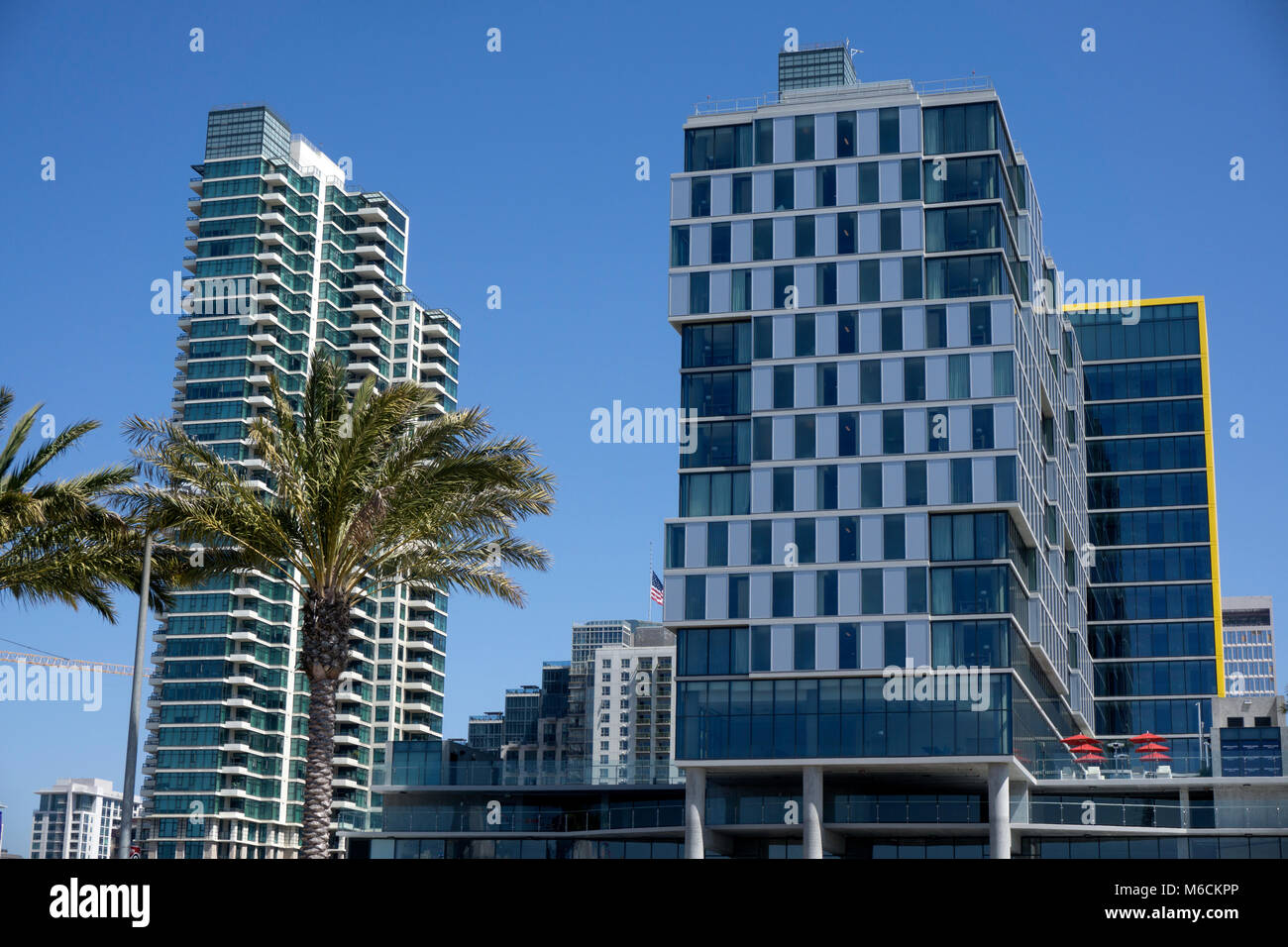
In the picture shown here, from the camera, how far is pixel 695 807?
71562 mm

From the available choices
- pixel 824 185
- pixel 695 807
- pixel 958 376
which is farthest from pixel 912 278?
pixel 695 807

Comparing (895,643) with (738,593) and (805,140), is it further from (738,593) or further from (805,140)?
(805,140)

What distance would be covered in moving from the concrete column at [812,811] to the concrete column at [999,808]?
23.9ft

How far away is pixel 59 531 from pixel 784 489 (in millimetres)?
43888

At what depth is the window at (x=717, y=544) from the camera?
2894 inches

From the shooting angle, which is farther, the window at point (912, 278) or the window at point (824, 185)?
the window at point (824, 185)

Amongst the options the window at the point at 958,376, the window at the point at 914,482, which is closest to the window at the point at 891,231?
the window at the point at 958,376

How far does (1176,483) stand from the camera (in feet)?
374

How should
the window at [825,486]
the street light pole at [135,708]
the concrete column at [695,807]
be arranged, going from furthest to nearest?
the window at [825,486] → the concrete column at [695,807] → the street light pole at [135,708]

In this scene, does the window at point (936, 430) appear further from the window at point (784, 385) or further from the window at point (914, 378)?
the window at point (784, 385)

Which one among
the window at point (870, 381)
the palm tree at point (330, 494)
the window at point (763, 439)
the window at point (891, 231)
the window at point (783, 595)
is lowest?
the palm tree at point (330, 494)

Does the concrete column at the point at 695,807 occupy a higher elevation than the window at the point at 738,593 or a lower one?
lower

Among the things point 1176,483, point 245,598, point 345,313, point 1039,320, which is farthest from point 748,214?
point 345,313
